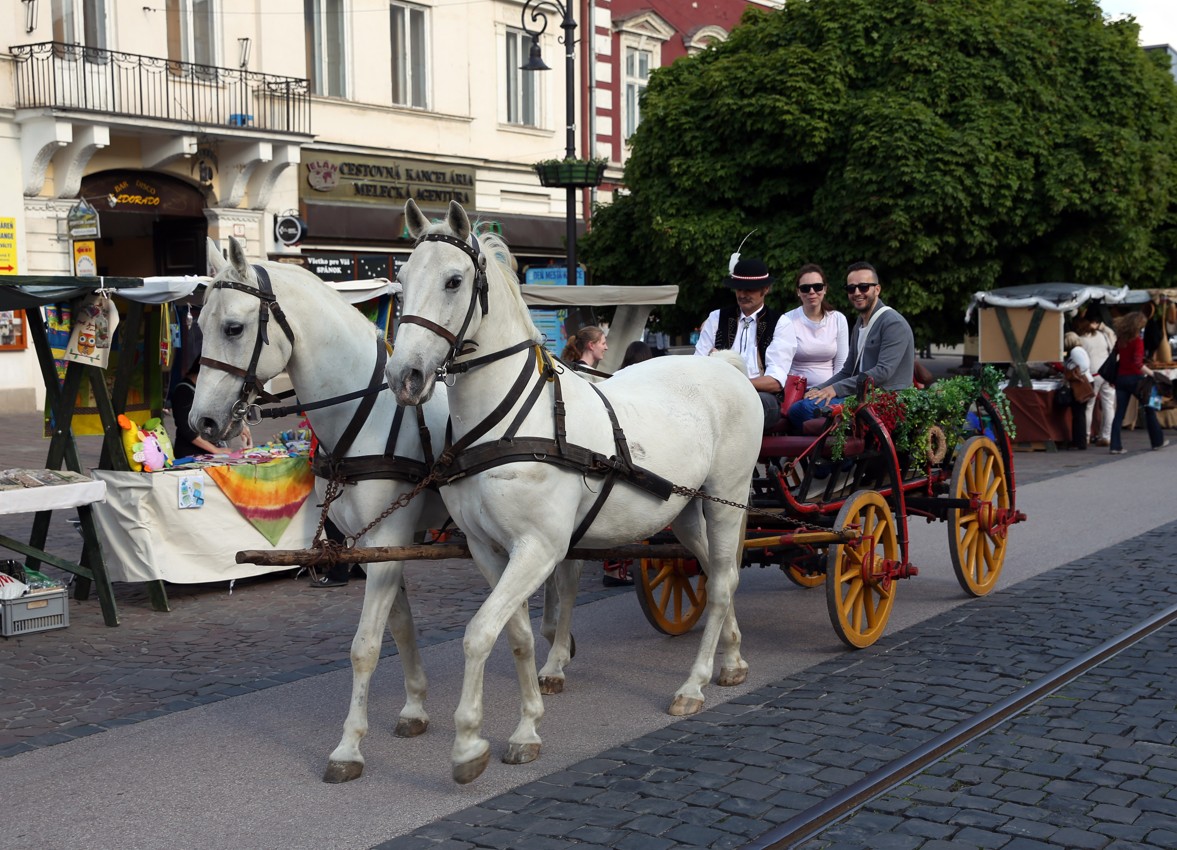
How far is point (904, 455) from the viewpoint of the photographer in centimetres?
786

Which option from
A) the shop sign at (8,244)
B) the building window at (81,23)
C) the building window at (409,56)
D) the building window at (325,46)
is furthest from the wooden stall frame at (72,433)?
the building window at (409,56)

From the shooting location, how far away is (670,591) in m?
7.54

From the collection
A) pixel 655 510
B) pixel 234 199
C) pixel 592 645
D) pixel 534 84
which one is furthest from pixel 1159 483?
pixel 534 84

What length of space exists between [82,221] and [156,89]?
2767 mm

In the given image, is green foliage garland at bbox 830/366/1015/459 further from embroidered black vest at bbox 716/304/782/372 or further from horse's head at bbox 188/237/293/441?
horse's head at bbox 188/237/293/441

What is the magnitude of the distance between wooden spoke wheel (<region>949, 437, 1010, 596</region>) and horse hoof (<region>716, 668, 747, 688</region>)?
2174 mm

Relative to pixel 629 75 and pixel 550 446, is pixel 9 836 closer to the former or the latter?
pixel 550 446

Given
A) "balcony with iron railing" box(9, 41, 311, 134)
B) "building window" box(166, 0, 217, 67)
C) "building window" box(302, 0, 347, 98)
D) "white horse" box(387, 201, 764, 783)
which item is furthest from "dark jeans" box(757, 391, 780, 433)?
"building window" box(302, 0, 347, 98)

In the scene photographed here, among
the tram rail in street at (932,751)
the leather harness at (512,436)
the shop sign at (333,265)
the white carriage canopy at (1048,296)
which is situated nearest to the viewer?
the tram rail in street at (932,751)

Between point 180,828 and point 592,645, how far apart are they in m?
3.13

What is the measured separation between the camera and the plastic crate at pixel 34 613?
754 centimetres

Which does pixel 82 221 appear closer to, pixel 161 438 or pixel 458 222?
pixel 161 438

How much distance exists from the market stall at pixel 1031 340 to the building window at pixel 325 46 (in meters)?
13.1

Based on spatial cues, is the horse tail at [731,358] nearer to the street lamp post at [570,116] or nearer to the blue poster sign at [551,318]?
the blue poster sign at [551,318]
